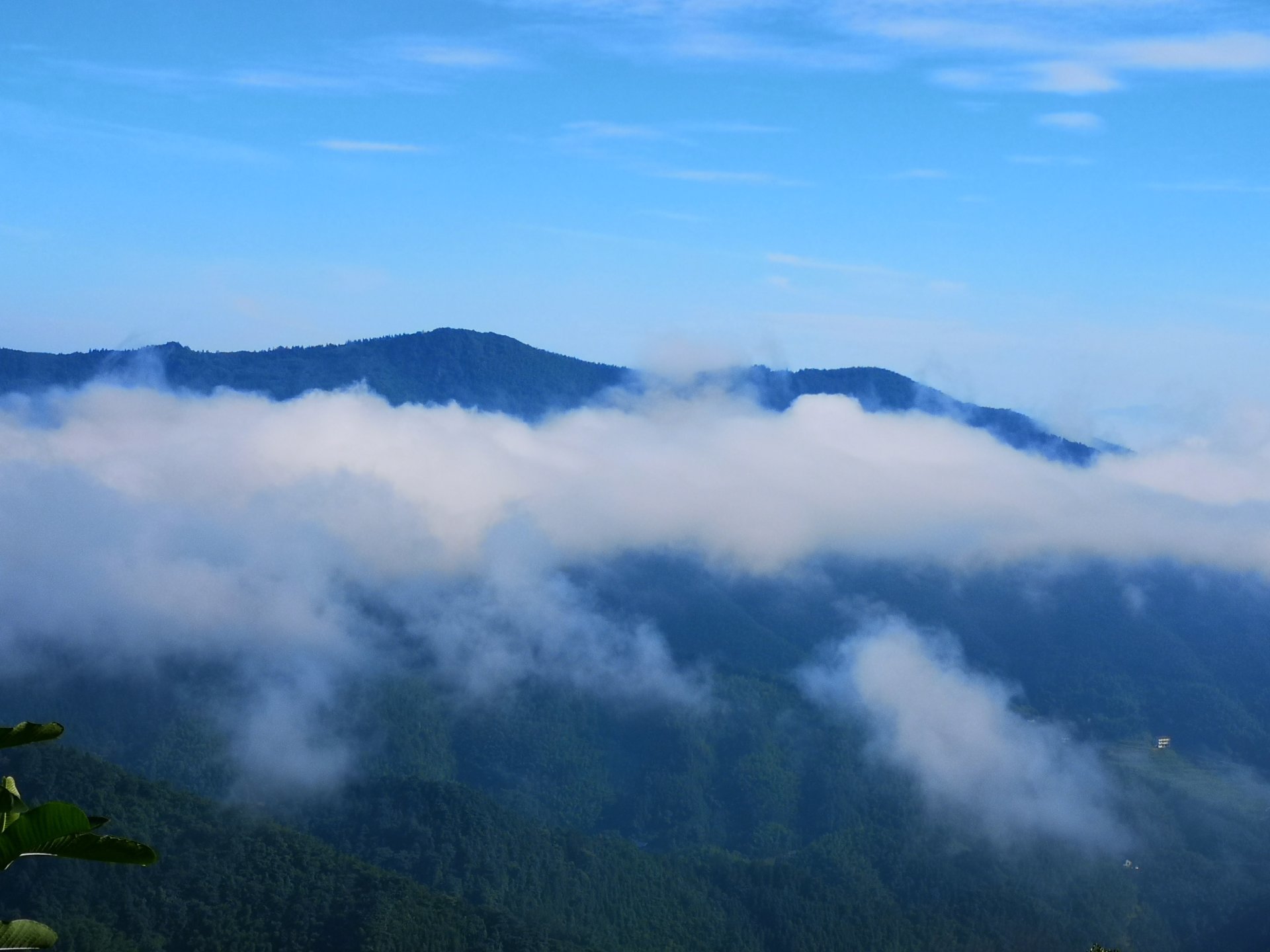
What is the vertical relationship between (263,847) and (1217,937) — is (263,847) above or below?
above

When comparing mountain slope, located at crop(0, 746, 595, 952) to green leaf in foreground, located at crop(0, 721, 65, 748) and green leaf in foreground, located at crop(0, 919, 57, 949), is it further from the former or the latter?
green leaf in foreground, located at crop(0, 721, 65, 748)

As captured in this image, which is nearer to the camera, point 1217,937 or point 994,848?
point 1217,937

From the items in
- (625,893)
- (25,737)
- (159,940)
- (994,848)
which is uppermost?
(25,737)

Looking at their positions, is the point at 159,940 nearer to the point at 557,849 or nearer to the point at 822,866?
the point at 557,849

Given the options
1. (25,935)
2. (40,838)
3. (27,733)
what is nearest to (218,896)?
(25,935)

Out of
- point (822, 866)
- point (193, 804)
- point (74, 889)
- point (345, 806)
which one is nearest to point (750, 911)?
point (822, 866)

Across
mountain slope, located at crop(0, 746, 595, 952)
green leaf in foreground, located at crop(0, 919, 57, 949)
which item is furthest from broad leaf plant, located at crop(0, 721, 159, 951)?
mountain slope, located at crop(0, 746, 595, 952)

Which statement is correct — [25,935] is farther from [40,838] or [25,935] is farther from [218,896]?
[218,896]
